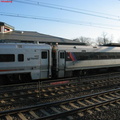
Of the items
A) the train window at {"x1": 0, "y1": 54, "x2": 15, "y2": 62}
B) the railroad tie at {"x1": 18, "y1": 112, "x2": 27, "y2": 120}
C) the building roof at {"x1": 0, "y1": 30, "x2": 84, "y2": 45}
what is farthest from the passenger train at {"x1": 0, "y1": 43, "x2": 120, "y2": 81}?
the building roof at {"x1": 0, "y1": 30, "x2": 84, "y2": 45}

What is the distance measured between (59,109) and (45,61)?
605cm

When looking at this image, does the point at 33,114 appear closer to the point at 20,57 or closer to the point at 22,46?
the point at 20,57

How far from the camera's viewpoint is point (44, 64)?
1218 centimetres

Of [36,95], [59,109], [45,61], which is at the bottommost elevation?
[59,109]

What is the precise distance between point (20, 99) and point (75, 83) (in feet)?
13.9

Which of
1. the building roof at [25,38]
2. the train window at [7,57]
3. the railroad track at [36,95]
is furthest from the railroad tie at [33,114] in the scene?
the building roof at [25,38]

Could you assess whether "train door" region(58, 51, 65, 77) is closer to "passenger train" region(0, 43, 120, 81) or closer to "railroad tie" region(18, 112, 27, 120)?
"passenger train" region(0, 43, 120, 81)

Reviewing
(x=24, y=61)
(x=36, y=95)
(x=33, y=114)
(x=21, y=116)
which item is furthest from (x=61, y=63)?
(x=21, y=116)

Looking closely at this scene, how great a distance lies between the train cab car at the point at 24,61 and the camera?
10797 mm

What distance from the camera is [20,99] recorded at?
806cm

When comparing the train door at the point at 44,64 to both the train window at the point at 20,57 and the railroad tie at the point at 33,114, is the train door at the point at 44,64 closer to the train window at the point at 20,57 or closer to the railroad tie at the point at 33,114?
the train window at the point at 20,57

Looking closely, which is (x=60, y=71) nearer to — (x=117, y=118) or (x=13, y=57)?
(x=13, y=57)

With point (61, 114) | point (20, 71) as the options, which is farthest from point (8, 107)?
point (20, 71)

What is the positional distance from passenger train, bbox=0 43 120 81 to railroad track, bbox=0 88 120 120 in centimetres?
511
